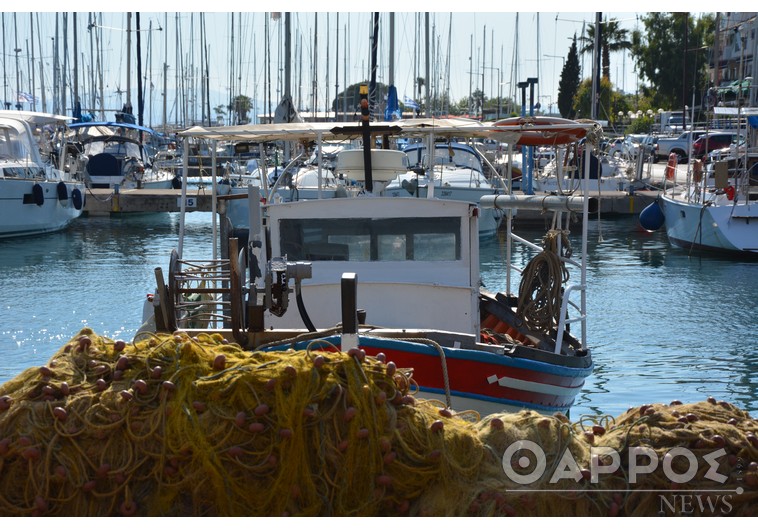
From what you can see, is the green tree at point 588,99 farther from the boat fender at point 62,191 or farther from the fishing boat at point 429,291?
the fishing boat at point 429,291

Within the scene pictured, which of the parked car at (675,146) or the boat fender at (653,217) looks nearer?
the boat fender at (653,217)

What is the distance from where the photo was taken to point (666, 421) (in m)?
4.91

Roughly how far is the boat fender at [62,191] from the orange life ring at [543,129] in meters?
20.2

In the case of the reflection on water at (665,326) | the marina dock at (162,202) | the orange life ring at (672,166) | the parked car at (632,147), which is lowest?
the reflection on water at (665,326)

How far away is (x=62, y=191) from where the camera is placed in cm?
2703

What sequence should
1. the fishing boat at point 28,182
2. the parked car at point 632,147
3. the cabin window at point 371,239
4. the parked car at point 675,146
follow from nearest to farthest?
the cabin window at point 371,239 → the fishing boat at point 28,182 → the parked car at point 632,147 → the parked car at point 675,146

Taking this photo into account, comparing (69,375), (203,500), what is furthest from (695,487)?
(69,375)

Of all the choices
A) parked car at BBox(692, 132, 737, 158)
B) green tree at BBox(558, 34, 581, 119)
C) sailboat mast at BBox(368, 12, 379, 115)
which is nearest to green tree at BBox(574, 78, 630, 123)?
green tree at BBox(558, 34, 581, 119)

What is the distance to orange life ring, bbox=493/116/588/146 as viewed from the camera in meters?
8.92

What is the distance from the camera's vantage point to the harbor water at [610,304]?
1196 centimetres

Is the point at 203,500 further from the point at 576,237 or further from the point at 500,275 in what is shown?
the point at 576,237

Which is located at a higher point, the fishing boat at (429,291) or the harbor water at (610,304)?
the fishing boat at (429,291)

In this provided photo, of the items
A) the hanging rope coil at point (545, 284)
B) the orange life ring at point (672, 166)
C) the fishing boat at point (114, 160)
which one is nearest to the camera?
the hanging rope coil at point (545, 284)

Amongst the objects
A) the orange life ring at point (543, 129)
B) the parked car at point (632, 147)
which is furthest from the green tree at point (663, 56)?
the orange life ring at point (543, 129)
